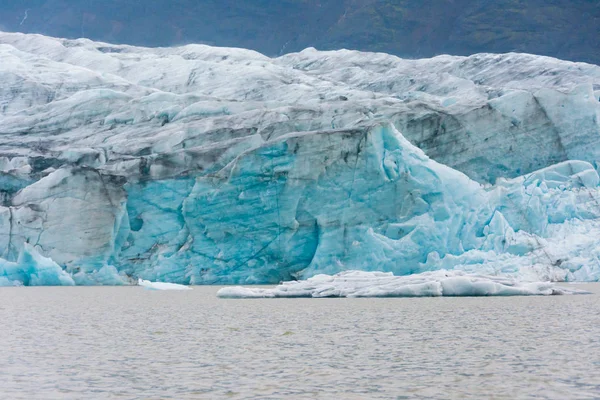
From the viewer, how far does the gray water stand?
21.6ft

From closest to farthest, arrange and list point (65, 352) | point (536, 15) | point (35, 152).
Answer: point (65, 352), point (35, 152), point (536, 15)

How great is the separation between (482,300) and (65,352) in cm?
952

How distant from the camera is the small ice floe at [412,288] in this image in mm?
17422

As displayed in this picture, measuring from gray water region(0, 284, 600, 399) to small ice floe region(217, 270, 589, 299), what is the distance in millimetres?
2236

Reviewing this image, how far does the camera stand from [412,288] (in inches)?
685

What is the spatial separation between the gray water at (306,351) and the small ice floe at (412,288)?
2236 mm

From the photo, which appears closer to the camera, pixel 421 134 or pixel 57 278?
pixel 57 278

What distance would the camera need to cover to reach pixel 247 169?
23453mm

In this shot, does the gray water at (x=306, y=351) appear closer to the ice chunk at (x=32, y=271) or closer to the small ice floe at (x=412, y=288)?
the small ice floe at (x=412, y=288)

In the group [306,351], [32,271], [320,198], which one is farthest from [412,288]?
[32,271]

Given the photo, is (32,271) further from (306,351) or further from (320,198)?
(306,351)

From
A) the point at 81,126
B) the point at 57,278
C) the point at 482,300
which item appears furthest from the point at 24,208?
the point at 482,300

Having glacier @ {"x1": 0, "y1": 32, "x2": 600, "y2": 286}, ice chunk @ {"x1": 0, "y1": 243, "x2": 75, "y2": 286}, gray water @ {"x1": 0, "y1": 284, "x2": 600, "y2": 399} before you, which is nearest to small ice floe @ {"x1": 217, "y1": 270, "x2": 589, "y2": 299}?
gray water @ {"x1": 0, "y1": 284, "x2": 600, "y2": 399}

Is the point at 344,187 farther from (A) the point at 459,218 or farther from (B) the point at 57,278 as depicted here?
(B) the point at 57,278
